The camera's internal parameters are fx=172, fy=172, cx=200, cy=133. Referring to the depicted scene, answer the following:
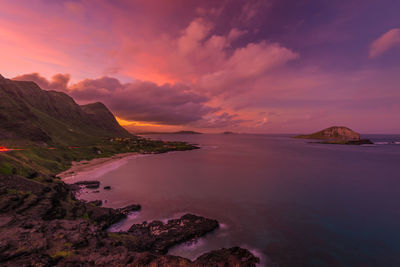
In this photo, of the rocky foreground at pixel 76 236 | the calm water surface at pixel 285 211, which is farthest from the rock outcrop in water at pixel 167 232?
the calm water surface at pixel 285 211

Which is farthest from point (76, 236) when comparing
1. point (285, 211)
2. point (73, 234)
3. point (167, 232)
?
point (285, 211)

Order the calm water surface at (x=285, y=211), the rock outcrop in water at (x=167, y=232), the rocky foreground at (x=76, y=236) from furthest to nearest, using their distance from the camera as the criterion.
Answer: the calm water surface at (x=285, y=211), the rock outcrop in water at (x=167, y=232), the rocky foreground at (x=76, y=236)

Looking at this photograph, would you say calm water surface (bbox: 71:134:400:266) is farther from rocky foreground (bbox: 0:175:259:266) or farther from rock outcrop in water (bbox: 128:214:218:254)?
rocky foreground (bbox: 0:175:259:266)

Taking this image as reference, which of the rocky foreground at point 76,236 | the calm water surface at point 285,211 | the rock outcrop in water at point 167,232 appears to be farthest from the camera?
the calm water surface at point 285,211

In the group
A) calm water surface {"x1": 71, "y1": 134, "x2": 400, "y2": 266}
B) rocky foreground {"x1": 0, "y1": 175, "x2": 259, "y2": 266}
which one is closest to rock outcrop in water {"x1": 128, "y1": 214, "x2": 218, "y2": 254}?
rocky foreground {"x1": 0, "y1": 175, "x2": 259, "y2": 266}

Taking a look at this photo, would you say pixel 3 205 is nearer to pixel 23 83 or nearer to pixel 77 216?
pixel 77 216

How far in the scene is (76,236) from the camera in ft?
48.4

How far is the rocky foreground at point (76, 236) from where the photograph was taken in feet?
39.2

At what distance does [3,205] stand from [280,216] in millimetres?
37029

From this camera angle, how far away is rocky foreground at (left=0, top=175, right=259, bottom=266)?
1194 cm

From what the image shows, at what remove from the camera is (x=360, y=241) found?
2338 cm

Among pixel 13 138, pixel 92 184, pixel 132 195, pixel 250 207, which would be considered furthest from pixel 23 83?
pixel 250 207

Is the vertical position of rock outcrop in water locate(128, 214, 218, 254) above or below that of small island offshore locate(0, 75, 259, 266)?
below

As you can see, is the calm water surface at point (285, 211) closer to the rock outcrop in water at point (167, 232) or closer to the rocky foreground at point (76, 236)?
the rock outcrop in water at point (167, 232)
